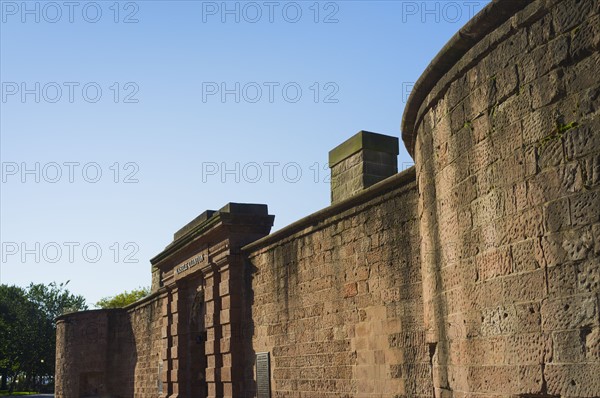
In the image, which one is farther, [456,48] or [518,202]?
[456,48]

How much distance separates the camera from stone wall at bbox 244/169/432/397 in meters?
8.36

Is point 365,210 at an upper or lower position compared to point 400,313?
upper

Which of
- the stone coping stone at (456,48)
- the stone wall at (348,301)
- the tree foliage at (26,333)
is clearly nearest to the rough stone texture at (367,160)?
the stone wall at (348,301)

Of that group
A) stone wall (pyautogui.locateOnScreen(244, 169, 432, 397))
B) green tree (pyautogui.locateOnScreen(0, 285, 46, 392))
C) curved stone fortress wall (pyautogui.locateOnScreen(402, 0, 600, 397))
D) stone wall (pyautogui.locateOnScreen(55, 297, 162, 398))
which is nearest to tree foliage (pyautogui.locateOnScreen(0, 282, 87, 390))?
green tree (pyautogui.locateOnScreen(0, 285, 46, 392))

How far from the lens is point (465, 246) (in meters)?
6.02

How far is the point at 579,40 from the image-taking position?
4.82m

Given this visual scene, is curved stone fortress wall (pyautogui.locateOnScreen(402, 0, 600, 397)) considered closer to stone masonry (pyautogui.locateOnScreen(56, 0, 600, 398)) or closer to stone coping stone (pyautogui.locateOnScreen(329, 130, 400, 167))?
stone masonry (pyautogui.locateOnScreen(56, 0, 600, 398))

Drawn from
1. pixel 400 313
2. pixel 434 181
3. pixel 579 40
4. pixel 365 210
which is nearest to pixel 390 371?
pixel 400 313

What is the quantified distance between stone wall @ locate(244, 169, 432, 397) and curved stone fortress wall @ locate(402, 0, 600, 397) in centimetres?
167

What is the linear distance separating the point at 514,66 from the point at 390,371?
14.4ft

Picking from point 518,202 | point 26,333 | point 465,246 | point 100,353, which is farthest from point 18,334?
point 518,202

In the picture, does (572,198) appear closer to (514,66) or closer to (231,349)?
(514,66)

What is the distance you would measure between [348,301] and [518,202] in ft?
15.3

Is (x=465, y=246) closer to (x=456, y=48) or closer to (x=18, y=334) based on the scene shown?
(x=456, y=48)
